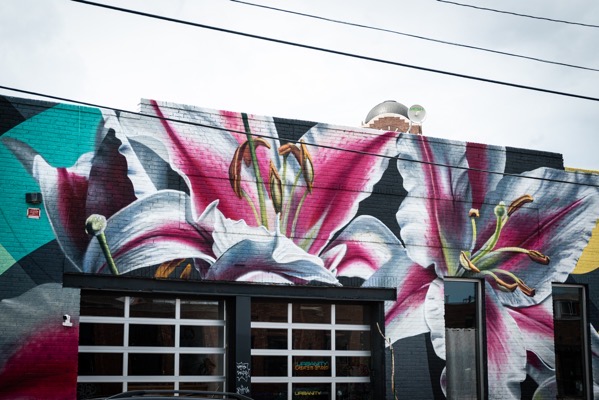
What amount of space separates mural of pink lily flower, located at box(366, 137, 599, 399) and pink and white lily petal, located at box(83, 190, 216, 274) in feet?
12.5

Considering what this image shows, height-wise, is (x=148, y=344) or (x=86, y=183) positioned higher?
(x=86, y=183)

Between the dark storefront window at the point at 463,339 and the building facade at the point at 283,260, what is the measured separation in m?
0.04

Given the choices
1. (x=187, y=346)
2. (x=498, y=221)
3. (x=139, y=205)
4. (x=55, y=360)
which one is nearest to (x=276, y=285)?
(x=187, y=346)

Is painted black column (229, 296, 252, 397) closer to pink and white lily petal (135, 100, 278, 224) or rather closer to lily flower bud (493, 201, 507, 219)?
pink and white lily petal (135, 100, 278, 224)

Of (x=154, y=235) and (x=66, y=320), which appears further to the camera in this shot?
(x=154, y=235)

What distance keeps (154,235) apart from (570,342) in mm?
10224

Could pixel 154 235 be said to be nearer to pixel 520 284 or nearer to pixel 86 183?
pixel 86 183

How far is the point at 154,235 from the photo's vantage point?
51.0ft

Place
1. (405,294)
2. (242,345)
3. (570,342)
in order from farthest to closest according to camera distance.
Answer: (570,342)
(405,294)
(242,345)

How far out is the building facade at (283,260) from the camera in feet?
48.2

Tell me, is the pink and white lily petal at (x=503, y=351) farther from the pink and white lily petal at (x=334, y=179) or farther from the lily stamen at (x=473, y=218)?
the pink and white lily petal at (x=334, y=179)

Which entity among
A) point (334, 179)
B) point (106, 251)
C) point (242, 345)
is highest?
point (334, 179)

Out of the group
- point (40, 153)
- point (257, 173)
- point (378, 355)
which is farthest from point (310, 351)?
point (40, 153)

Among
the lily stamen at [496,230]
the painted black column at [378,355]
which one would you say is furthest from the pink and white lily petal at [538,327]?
the painted black column at [378,355]
